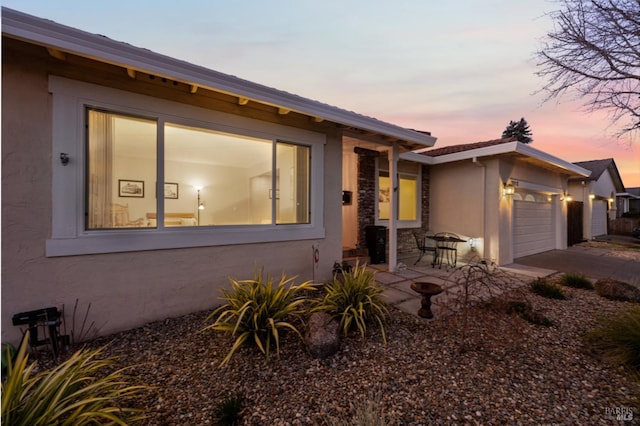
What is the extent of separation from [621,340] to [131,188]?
6168 millimetres

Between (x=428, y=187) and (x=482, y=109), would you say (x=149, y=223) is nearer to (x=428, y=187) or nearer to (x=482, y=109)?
(x=428, y=187)

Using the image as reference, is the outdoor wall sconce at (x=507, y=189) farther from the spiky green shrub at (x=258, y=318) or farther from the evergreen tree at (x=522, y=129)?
the evergreen tree at (x=522, y=129)

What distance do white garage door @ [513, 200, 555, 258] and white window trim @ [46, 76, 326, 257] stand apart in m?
7.99

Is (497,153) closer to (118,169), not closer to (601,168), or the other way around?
(118,169)

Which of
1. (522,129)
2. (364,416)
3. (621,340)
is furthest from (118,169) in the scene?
(522,129)

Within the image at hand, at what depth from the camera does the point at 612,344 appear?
2.89 metres

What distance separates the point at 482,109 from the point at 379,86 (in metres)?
4.35

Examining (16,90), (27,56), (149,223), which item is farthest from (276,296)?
(27,56)

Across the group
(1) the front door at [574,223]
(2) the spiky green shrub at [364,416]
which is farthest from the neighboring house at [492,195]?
(2) the spiky green shrub at [364,416]

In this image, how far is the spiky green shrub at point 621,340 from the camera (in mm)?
2648

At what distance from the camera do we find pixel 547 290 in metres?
4.80

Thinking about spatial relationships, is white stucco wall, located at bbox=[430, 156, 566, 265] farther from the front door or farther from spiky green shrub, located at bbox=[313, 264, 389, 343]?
spiky green shrub, located at bbox=[313, 264, 389, 343]

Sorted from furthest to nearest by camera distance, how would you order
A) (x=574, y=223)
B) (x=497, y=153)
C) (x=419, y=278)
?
(x=574, y=223) < (x=497, y=153) < (x=419, y=278)

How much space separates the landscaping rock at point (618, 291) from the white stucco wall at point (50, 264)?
21.5ft
